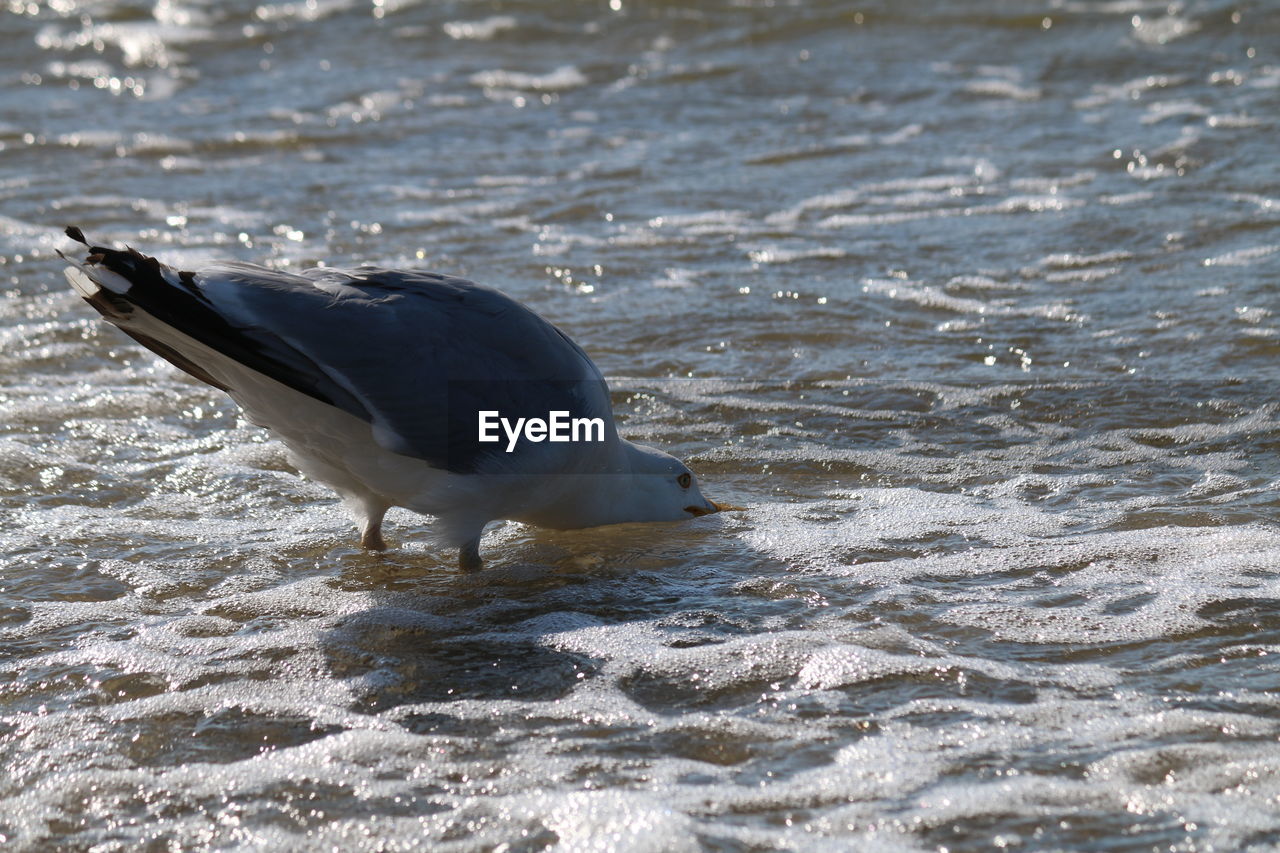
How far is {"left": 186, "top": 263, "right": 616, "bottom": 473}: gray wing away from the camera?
4.13m

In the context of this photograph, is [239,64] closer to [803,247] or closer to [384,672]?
[803,247]

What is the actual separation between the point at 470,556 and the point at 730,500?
1.06 m

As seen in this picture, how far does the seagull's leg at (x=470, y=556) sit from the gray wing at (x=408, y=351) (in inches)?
11.3

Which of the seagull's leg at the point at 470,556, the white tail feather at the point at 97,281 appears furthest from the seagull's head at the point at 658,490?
the white tail feather at the point at 97,281

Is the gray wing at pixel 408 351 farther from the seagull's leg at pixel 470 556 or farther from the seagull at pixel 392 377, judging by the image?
the seagull's leg at pixel 470 556

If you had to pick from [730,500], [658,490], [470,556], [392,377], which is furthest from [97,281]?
[730,500]

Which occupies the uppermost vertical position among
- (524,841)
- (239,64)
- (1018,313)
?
(239,64)

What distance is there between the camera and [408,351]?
4.32 m

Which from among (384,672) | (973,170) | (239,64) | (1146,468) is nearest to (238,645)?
(384,672)

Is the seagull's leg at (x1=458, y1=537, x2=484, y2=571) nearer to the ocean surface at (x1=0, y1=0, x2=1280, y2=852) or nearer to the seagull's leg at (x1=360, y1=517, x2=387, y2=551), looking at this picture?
the ocean surface at (x1=0, y1=0, x2=1280, y2=852)

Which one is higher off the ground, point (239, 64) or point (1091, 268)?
point (239, 64)

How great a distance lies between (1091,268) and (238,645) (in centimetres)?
488

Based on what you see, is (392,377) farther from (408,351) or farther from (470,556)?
(470,556)

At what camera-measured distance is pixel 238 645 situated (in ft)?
13.3
